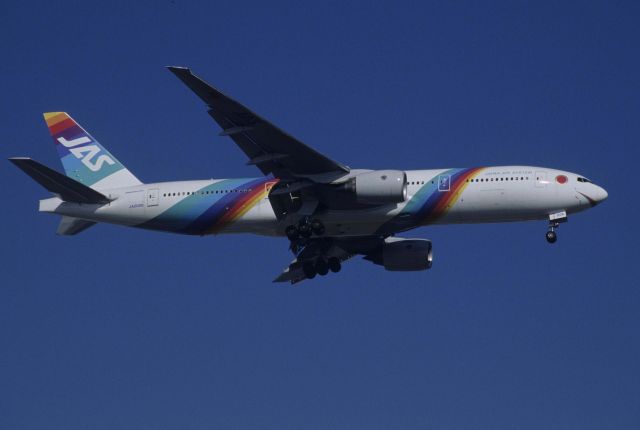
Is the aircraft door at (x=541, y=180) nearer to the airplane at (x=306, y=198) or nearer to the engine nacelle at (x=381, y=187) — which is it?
the airplane at (x=306, y=198)

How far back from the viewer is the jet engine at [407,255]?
58.9 m

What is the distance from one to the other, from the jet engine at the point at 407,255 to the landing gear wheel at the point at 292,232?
700 centimetres

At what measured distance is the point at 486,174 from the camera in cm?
5247

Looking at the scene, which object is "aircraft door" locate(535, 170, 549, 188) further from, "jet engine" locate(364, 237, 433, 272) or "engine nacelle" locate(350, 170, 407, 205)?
"jet engine" locate(364, 237, 433, 272)

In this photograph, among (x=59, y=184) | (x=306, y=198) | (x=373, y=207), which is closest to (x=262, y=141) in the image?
(x=306, y=198)

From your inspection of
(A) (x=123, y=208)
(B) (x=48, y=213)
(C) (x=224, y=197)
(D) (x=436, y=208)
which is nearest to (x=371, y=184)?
(D) (x=436, y=208)

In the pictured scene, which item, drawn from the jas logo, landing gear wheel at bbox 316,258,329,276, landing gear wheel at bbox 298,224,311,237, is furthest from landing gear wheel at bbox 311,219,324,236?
the jas logo

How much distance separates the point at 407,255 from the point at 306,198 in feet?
25.7

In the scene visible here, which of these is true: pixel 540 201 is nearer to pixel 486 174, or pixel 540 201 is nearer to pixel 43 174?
pixel 486 174

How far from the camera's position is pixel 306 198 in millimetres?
53562

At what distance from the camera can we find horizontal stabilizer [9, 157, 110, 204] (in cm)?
5130

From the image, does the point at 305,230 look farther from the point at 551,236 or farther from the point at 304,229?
the point at 551,236

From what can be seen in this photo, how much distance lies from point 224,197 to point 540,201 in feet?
46.9

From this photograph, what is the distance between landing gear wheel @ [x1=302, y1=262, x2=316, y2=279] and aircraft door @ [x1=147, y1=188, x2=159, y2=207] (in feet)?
26.3
